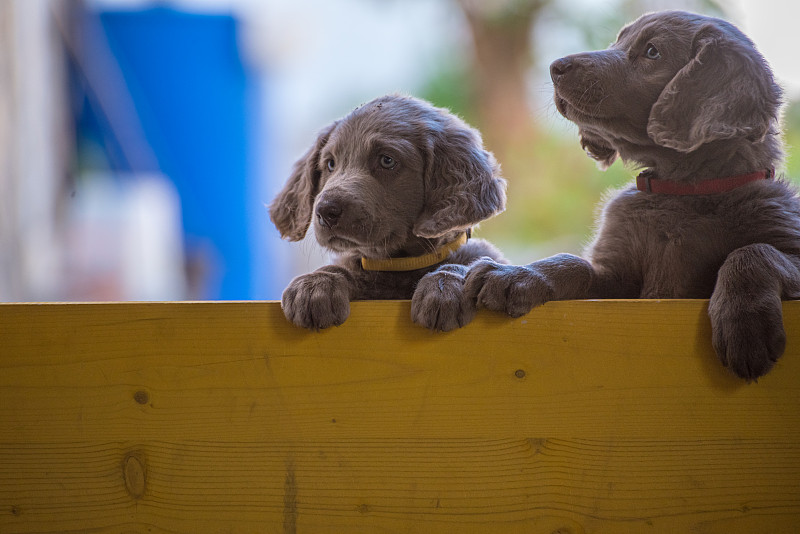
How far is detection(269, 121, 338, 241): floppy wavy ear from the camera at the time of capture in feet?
6.60

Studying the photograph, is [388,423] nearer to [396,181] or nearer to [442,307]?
[442,307]

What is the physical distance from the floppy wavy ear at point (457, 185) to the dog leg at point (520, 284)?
0.23 meters

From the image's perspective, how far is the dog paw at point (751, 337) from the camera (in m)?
1.31

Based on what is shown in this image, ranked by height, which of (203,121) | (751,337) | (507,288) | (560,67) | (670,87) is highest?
(203,121)

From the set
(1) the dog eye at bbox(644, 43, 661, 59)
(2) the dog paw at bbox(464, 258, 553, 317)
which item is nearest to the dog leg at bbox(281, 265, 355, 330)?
(2) the dog paw at bbox(464, 258, 553, 317)

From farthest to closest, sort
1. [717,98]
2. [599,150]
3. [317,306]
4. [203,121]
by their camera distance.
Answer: [203,121], [599,150], [717,98], [317,306]

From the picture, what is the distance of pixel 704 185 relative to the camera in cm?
166

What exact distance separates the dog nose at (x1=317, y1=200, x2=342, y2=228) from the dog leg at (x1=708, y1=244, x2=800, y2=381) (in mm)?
872

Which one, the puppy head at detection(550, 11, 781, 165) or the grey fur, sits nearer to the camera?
the grey fur

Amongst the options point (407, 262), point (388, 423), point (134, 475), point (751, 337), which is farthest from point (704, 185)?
point (134, 475)

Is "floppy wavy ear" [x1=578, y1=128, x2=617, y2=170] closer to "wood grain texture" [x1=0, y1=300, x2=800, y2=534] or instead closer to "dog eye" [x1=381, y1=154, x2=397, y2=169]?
"dog eye" [x1=381, y1=154, x2=397, y2=169]

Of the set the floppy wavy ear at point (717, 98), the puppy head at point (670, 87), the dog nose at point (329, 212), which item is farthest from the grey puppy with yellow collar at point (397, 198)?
the floppy wavy ear at point (717, 98)

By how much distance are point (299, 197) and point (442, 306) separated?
2.72 feet

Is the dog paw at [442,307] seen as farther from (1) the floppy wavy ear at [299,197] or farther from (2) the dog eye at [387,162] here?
(1) the floppy wavy ear at [299,197]
